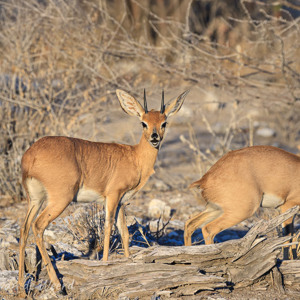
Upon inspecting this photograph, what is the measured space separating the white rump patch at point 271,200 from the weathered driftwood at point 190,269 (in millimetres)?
945

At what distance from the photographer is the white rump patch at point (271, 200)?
6144 millimetres

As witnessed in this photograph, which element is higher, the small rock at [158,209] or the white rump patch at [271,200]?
the white rump patch at [271,200]

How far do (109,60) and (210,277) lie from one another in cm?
668

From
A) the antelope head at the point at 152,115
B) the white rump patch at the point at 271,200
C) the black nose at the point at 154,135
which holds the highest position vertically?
the antelope head at the point at 152,115

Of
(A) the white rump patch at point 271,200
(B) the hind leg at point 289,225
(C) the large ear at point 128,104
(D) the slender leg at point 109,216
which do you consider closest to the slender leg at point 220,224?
(A) the white rump patch at point 271,200

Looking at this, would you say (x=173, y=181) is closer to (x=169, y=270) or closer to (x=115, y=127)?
(x=115, y=127)

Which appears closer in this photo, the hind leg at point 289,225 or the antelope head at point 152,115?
the antelope head at point 152,115

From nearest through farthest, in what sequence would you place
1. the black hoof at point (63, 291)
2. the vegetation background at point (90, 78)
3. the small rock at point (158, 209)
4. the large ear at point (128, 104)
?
the black hoof at point (63, 291), the large ear at point (128, 104), the small rock at point (158, 209), the vegetation background at point (90, 78)

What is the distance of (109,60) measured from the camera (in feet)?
35.2

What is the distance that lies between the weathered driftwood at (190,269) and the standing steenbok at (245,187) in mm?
727

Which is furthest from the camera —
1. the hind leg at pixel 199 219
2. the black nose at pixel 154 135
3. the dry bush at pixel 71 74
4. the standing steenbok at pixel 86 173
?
the dry bush at pixel 71 74

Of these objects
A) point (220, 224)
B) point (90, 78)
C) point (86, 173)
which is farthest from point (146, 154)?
point (90, 78)

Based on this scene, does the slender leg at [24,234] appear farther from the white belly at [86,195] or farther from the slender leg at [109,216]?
the slender leg at [109,216]

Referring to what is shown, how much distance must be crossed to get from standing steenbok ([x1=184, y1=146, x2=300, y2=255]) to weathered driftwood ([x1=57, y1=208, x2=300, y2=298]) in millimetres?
727
